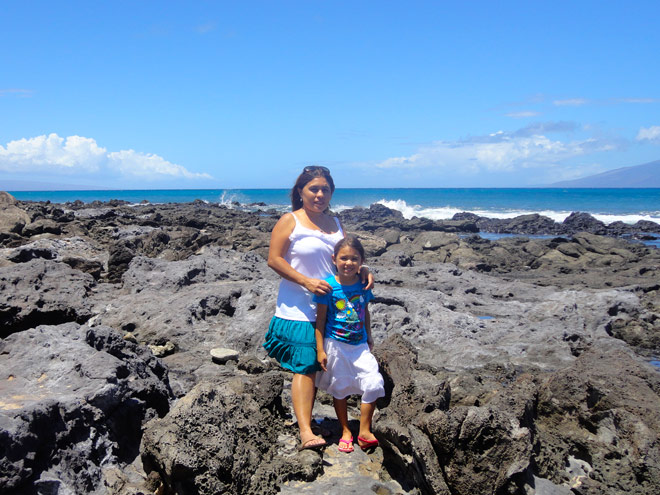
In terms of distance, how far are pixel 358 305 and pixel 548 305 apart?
481 cm

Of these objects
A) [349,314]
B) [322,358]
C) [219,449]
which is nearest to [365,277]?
[349,314]

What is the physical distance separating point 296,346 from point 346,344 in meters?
0.35

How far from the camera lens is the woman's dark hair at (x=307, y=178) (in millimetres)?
3930

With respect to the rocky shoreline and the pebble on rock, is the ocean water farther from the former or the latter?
the pebble on rock

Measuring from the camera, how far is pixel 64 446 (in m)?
2.86

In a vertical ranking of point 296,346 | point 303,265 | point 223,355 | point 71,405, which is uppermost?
point 303,265

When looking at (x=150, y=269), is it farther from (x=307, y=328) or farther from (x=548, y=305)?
(x=548, y=305)

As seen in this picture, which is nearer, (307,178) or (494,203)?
(307,178)

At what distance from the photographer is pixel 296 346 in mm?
3691

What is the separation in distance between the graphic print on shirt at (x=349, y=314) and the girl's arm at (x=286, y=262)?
0.59ft

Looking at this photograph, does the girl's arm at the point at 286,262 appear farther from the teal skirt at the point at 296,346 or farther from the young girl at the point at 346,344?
the teal skirt at the point at 296,346

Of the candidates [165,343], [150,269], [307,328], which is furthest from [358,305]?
[150,269]

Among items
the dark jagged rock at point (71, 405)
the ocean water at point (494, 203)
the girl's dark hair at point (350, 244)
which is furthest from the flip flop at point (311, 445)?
the ocean water at point (494, 203)

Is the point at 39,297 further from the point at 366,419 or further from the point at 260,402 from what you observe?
the point at 366,419
